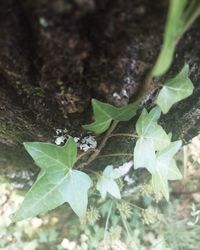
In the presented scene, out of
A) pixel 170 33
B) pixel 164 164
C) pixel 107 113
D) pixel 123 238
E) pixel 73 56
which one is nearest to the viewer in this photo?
pixel 170 33

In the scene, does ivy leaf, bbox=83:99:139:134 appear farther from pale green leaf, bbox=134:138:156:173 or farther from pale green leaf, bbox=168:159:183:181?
pale green leaf, bbox=168:159:183:181

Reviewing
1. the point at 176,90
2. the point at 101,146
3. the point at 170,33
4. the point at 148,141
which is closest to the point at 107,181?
the point at 101,146

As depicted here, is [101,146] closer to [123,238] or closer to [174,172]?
[174,172]

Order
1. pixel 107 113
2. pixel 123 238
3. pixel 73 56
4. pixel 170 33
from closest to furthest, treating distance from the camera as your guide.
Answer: pixel 170 33 < pixel 73 56 < pixel 107 113 < pixel 123 238

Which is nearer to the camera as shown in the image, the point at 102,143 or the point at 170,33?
the point at 170,33

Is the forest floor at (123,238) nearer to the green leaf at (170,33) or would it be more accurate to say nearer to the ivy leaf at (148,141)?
the ivy leaf at (148,141)

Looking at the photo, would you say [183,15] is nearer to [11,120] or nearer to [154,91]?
[154,91]

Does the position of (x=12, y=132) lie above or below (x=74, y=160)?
above

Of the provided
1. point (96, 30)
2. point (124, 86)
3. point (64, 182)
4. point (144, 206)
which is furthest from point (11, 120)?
point (144, 206)

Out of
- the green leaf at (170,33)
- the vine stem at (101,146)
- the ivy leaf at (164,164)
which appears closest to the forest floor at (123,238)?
the vine stem at (101,146)
